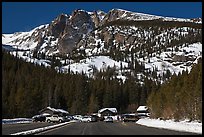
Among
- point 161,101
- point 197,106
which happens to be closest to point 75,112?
point 161,101

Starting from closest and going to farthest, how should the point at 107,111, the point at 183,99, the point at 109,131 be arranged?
the point at 109,131
the point at 183,99
the point at 107,111

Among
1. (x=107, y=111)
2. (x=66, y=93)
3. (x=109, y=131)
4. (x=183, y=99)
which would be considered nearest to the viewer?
(x=109, y=131)

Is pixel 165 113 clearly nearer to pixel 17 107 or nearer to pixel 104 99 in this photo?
pixel 17 107

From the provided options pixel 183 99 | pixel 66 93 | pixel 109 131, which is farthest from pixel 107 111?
pixel 109 131

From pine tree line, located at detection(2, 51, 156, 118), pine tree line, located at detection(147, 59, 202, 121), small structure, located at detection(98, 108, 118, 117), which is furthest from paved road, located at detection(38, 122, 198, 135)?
small structure, located at detection(98, 108, 118, 117)

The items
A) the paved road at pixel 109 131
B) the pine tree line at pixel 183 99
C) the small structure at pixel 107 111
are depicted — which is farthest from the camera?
the small structure at pixel 107 111

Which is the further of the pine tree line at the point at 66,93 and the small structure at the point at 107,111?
the small structure at the point at 107,111

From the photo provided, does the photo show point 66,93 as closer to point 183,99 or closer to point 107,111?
point 107,111

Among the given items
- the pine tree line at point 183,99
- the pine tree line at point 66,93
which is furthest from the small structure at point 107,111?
the pine tree line at point 183,99

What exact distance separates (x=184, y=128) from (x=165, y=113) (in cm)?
5557

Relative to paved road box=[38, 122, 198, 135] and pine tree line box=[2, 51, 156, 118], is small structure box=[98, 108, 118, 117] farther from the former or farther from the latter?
paved road box=[38, 122, 198, 135]

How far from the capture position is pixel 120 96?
19200 cm

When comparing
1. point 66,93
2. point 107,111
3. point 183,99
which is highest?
point 66,93

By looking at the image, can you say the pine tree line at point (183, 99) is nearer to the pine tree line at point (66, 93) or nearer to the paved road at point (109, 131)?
the paved road at point (109, 131)
